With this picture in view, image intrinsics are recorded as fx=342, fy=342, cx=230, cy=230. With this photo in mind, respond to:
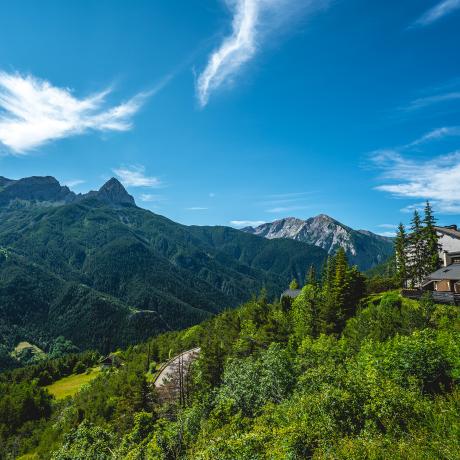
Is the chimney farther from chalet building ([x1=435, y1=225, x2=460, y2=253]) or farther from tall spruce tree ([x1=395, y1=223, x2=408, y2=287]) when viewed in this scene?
tall spruce tree ([x1=395, y1=223, x2=408, y2=287])

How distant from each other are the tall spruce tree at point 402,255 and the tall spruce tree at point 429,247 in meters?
3.40

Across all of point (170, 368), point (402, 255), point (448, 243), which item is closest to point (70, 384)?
point (170, 368)

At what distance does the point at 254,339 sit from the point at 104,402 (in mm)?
27822

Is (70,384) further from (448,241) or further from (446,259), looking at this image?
(448,241)

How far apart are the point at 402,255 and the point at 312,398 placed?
5598cm

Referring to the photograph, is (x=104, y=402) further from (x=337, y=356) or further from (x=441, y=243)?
(x=441, y=243)

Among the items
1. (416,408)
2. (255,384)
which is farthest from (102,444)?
(416,408)

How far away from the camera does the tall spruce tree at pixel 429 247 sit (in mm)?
65188

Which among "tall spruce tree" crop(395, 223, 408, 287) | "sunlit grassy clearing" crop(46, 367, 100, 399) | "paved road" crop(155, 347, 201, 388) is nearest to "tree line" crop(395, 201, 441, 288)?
"tall spruce tree" crop(395, 223, 408, 287)

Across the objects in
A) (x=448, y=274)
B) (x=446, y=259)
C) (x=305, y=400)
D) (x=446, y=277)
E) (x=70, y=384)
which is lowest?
(x=70, y=384)

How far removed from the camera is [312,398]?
22.2 meters

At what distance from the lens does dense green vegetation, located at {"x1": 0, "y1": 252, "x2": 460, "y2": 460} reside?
16.9 m

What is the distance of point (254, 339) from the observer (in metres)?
58.0

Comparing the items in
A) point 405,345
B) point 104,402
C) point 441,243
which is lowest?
point 104,402
